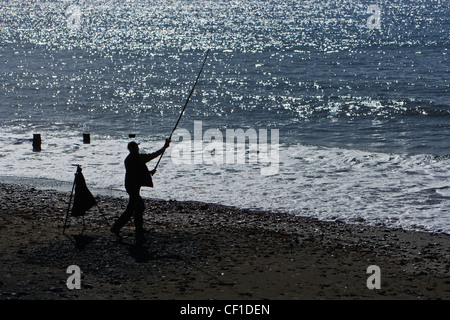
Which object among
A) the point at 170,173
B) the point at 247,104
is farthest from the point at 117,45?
the point at 170,173

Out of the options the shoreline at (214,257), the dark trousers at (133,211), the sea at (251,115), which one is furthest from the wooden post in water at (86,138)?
the dark trousers at (133,211)

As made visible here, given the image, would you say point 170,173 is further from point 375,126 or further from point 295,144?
point 375,126

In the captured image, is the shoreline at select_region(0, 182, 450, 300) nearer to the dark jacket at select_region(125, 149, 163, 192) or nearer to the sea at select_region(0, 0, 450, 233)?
the dark jacket at select_region(125, 149, 163, 192)

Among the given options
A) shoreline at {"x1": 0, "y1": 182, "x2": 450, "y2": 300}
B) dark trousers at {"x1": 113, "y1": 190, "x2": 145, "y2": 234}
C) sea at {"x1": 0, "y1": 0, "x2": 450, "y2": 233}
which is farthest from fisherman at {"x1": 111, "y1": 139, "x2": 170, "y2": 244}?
sea at {"x1": 0, "y1": 0, "x2": 450, "y2": 233}

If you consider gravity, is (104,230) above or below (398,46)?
below

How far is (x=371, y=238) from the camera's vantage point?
12312 millimetres

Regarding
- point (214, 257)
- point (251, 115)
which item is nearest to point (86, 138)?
point (251, 115)

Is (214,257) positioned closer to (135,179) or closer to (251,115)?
(135,179)

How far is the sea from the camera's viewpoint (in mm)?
16656

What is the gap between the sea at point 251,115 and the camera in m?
16.7

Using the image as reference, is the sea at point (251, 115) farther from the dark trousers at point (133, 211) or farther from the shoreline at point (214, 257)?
the dark trousers at point (133, 211)

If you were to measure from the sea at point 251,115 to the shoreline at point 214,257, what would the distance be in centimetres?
172

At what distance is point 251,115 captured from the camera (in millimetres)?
31781

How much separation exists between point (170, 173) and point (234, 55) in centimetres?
4028
